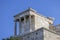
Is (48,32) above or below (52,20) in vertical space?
below

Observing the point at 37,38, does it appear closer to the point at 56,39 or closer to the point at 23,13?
the point at 56,39

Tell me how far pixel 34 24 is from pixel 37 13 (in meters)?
2.33

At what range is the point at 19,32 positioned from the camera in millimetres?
59688

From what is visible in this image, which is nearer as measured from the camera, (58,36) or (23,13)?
(58,36)

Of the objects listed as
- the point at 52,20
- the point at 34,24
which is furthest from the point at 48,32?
the point at 52,20

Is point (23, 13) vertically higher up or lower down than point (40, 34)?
higher up

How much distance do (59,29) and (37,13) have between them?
8.62m

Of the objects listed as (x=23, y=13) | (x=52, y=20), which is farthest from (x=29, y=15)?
(x=52, y=20)

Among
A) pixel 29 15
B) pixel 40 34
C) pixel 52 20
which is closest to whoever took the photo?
pixel 40 34

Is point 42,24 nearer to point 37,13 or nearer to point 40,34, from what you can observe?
point 37,13

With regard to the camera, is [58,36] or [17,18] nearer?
[58,36]

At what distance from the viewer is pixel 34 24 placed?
192 ft

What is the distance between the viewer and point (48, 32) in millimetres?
51594

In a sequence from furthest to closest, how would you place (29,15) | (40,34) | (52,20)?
(52,20)
(29,15)
(40,34)
